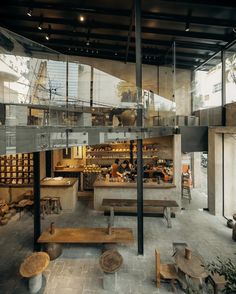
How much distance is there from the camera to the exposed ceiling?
740cm

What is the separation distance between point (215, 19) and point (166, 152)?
5981mm

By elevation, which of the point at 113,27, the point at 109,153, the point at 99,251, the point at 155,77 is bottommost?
the point at 99,251

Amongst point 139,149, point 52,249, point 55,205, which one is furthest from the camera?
point 55,205

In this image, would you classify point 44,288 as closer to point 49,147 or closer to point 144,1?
point 49,147

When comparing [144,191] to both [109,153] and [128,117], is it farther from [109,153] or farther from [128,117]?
[109,153]

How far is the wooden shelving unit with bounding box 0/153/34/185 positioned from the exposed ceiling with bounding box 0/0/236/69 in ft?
17.9

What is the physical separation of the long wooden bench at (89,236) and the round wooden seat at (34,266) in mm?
763

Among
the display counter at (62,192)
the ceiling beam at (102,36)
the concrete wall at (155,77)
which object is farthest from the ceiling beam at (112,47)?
the display counter at (62,192)

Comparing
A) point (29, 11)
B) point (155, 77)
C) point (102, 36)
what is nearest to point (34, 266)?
point (29, 11)

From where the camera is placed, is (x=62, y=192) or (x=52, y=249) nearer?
(x=52, y=249)

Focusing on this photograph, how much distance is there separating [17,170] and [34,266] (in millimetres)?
5708

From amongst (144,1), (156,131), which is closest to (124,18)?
(144,1)

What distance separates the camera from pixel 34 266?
14.8ft

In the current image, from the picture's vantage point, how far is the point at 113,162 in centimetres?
1222
